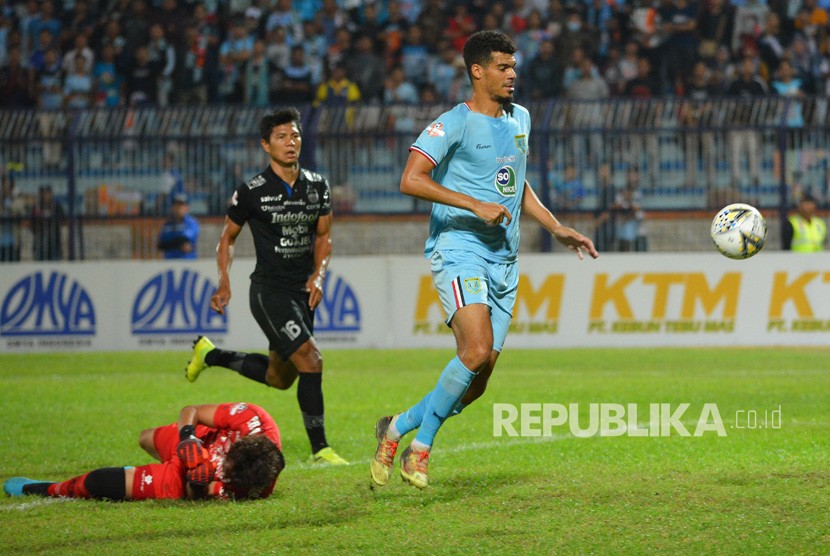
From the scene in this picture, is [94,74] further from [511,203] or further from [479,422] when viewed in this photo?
[511,203]

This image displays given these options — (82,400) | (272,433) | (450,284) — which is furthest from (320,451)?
(82,400)

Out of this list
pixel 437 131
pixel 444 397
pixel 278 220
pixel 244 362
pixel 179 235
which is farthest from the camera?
pixel 179 235

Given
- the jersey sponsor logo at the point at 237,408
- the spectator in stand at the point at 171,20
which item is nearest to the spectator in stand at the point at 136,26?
the spectator in stand at the point at 171,20

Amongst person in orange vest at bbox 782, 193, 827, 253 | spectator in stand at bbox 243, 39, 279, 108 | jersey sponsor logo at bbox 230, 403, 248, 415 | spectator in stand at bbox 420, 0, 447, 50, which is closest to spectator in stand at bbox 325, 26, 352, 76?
spectator in stand at bbox 243, 39, 279, 108

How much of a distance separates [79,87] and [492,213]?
1694cm

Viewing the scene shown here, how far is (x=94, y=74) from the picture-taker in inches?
870

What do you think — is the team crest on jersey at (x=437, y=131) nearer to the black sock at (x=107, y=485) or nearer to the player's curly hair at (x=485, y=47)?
the player's curly hair at (x=485, y=47)

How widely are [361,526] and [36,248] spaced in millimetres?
13008

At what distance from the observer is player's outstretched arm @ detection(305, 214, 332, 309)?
8.62 m

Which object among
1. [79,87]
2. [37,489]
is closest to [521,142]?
[37,489]

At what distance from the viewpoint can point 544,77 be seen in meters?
20.2

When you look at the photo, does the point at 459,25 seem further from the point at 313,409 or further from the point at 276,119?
the point at 313,409

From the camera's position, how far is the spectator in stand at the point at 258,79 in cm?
2081

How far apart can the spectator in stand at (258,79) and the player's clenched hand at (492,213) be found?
48.6 ft
